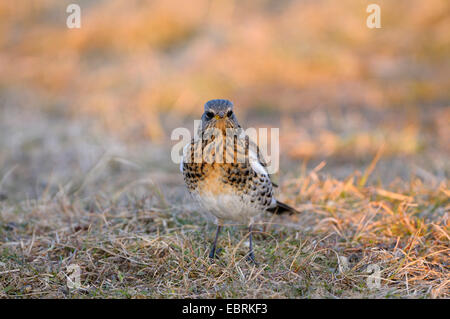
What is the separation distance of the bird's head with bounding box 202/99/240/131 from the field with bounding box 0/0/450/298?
898mm

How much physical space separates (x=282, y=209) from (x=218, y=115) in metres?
1.30

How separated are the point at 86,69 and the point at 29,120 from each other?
9.65 feet

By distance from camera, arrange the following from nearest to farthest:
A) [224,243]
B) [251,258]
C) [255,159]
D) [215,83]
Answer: [251,258], [255,159], [224,243], [215,83]

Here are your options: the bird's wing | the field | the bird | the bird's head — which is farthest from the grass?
the bird's head

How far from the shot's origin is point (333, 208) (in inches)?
177

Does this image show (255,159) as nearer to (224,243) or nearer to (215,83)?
(224,243)

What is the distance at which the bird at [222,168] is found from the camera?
11.8 ft

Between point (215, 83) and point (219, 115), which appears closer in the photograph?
point (219, 115)

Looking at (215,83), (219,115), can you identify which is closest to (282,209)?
(219,115)

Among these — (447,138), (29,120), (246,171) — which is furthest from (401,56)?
(246,171)

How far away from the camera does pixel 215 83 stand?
936 cm

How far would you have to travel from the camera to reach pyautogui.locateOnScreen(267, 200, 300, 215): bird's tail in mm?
4387

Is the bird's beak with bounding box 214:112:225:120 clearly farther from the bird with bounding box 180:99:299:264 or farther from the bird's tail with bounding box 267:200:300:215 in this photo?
the bird's tail with bounding box 267:200:300:215

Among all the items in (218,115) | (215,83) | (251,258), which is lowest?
(251,258)
